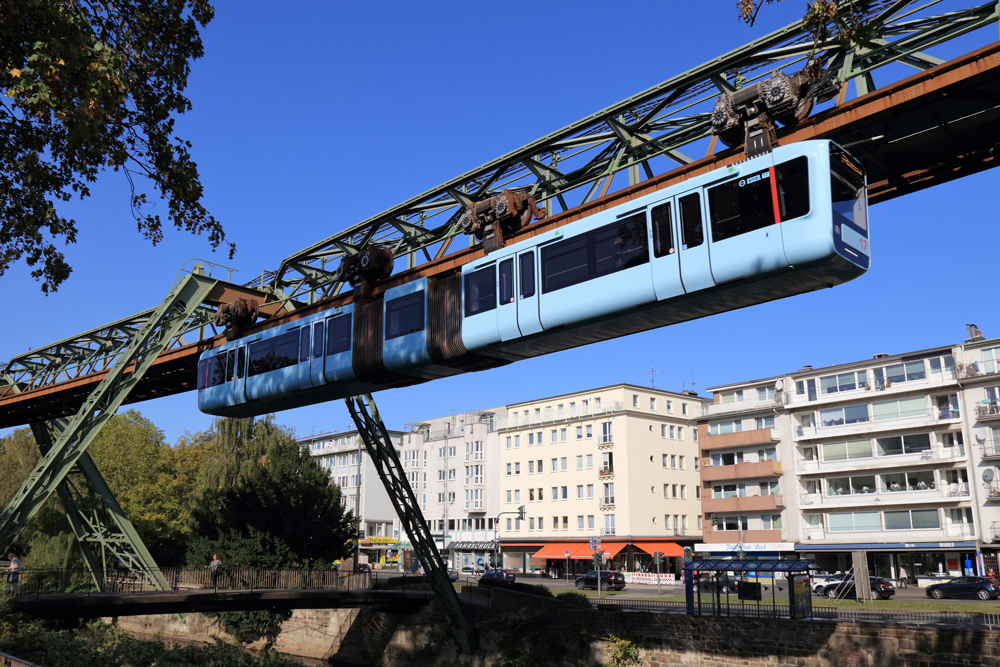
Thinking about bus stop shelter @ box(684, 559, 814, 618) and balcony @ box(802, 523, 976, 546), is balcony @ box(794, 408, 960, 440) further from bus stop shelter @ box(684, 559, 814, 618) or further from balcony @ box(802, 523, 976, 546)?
bus stop shelter @ box(684, 559, 814, 618)

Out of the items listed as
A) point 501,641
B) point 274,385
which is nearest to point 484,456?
point 501,641

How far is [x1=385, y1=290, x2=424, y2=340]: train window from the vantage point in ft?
63.7

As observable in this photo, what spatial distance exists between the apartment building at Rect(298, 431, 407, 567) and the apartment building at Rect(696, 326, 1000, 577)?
157ft

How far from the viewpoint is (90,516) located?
4025 cm

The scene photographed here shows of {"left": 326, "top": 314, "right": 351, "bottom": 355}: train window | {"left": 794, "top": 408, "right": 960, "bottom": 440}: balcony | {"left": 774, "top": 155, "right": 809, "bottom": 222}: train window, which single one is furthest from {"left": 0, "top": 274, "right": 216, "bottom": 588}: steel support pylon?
{"left": 794, "top": 408, "right": 960, "bottom": 440}: balcony

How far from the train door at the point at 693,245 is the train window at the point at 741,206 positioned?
23cm

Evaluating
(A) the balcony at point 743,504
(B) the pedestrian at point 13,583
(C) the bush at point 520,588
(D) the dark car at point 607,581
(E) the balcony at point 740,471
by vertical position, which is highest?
(E) the balcony at point 740,471

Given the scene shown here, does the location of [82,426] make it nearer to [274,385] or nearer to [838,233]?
[274,385]

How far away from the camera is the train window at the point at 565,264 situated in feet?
51.6

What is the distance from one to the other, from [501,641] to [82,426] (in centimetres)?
1656

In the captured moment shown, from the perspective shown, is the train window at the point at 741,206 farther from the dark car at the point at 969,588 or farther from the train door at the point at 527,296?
the dark car at the point at 969,588

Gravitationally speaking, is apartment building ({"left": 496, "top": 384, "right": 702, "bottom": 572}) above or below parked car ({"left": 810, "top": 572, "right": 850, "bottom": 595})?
above

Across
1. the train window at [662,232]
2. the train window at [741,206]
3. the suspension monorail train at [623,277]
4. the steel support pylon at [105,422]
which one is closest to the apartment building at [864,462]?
the steel support pylon at [105,422]

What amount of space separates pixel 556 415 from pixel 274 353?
190 feet
